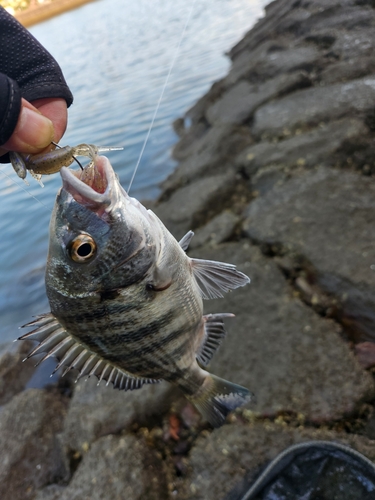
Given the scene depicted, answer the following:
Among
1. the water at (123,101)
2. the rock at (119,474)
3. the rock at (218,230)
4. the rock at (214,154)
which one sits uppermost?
the rock at (119,474)

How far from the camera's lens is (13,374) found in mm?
4469

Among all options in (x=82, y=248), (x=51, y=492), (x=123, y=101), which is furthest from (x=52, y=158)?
(x=123, y=101)

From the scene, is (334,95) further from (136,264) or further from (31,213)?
(31,213)

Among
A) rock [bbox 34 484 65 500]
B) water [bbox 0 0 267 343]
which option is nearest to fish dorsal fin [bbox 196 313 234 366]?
water [bbox 0 0 267 343]

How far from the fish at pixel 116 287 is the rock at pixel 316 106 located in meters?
3.88

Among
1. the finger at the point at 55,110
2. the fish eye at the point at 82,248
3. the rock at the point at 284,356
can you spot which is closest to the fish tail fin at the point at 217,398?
the rock at the point at 284,356

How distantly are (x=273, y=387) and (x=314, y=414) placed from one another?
0.32 m

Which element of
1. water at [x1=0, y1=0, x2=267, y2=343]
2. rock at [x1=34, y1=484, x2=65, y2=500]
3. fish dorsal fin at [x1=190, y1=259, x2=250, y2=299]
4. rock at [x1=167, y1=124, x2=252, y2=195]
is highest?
fish dorsal fin at [x1=190, y1=259, x2=250, y2=299]

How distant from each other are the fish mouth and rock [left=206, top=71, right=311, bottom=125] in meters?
5.40

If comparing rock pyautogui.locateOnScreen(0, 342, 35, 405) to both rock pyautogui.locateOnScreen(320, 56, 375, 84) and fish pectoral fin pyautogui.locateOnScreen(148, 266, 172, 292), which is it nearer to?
fish pectoral fin pyautogui.locateOnScreen(148, 266, 172, 292)

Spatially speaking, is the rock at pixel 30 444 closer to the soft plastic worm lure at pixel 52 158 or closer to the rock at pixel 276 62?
the soft plastic worm lure at pixel 52 158

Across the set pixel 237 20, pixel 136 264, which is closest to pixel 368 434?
pixel 136 264

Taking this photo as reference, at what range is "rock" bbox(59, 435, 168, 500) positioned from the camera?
2.47 meters

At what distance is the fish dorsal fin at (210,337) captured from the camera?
216cm
